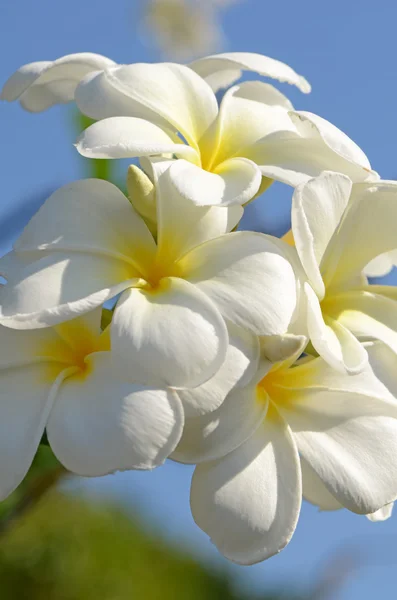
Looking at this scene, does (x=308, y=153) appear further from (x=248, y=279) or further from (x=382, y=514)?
(x=382, y=514)

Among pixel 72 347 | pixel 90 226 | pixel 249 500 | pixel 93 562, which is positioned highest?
pixel 90 226

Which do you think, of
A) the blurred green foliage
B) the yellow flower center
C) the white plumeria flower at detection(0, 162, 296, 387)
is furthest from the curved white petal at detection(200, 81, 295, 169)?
the blurred green foliage

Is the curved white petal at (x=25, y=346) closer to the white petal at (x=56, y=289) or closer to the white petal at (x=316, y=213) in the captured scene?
the white petal at (x=56, y=289)

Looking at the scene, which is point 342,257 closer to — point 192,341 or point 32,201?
point 192,341

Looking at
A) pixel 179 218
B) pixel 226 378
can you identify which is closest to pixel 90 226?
pixel 179 218

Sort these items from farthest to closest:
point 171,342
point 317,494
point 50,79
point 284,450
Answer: point 50,79 → point 317,494 → point 284,450 → point 171,342

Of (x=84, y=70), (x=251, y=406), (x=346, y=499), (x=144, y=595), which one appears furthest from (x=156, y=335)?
(x=144, y=595)

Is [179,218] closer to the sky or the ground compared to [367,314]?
closer to the sky

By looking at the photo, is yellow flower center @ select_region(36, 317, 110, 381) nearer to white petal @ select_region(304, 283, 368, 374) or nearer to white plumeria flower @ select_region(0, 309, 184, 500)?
white plumeria flower @ select_region(0, 309, 184, 500)
